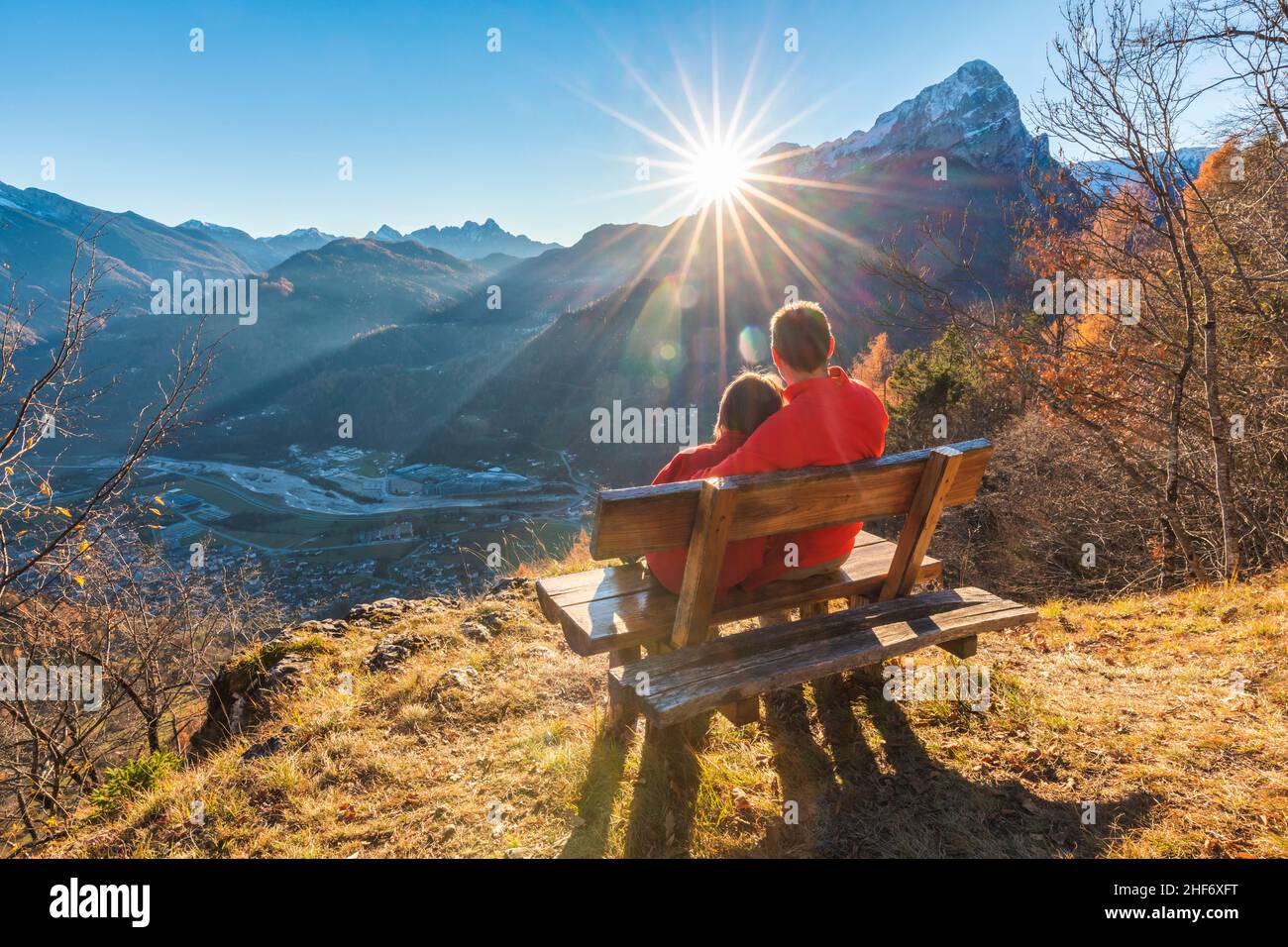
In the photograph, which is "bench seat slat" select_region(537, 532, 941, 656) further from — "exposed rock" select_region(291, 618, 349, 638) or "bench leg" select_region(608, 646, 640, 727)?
"exposed rock" select_region(291, 618, 349, 638)

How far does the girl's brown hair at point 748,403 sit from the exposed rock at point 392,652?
3671 millimetres

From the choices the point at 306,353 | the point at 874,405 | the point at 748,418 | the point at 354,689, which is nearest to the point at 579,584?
the point at 748,418

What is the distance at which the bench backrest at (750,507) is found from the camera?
2.25 m

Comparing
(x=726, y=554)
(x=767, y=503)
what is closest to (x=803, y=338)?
(x=767, y=503)

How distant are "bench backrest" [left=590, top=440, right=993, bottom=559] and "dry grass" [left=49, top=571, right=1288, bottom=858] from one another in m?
1.12

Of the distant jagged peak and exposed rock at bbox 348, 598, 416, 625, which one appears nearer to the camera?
exposed rock at bbox 348, 598, 416, 625

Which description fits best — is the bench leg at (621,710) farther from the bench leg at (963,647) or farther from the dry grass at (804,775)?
the bench leg at (963,647)

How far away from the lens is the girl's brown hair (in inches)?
115

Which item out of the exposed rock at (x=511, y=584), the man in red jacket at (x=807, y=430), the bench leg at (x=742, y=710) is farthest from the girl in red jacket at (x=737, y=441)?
the exposed rock at (x=511, y=584)

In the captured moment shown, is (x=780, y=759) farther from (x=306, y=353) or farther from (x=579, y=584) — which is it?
(x=306, y=353)

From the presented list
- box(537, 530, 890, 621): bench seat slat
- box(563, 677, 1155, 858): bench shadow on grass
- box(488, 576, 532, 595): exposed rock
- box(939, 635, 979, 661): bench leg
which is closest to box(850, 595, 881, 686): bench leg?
box(563, 677, 1155, 858): bench shadow on grass

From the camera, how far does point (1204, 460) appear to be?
754 centimetres

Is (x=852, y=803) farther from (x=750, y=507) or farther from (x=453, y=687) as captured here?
(x=453, y=687)
